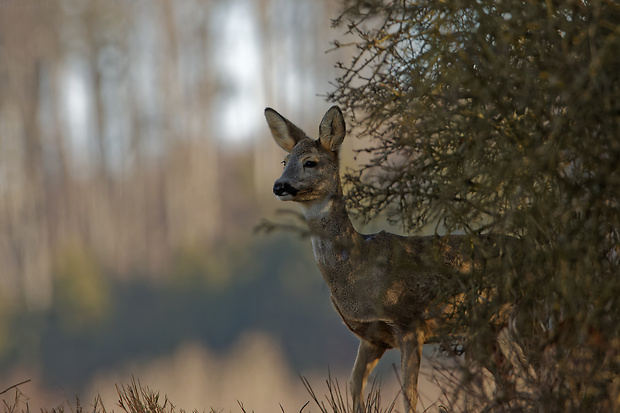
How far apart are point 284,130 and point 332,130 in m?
0.39

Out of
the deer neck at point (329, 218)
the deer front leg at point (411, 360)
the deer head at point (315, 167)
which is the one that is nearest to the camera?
the deer front leg at point (411, 360)

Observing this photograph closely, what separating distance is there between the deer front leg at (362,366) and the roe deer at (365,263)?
0.02 meters

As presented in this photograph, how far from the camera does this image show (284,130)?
19.0 feet

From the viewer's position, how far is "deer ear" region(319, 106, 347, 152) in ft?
18.3

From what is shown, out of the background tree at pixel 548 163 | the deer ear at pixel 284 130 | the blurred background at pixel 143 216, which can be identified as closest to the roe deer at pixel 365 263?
the deer ear at pixel 284 130

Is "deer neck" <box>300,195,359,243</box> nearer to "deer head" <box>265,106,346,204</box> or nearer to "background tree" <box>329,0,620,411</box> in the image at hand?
"deer head" <box>265,106,346,204</box>

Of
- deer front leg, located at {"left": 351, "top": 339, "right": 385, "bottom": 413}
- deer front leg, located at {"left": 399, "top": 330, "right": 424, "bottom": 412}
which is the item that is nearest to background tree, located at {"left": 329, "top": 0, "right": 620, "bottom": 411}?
deer front leg, located at {"left": 399, "top": 330, "right": 424, "bottom": 412}

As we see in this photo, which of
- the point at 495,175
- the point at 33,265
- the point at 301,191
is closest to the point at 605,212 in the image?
the point at 495,175

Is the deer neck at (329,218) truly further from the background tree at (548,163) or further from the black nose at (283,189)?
the background tree at (548,163)

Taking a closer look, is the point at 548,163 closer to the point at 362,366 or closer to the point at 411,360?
the point at 411,360

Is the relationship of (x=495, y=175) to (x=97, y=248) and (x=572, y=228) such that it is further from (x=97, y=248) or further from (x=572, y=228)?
(x=97, y=248)

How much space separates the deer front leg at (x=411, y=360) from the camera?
5.20 meters

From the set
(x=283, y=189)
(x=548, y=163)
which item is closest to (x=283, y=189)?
(x=283, y=189)

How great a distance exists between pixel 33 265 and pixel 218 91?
11896mm
